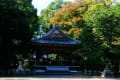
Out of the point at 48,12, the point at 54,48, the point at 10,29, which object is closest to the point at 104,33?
the point at 54,48

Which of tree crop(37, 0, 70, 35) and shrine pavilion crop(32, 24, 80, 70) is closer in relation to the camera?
shrine pavilion crop(32, 24, 80, 70)

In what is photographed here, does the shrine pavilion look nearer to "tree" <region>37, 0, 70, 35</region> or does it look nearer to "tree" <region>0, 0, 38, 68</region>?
"tree" <region>0, 0, 38, 68</region>

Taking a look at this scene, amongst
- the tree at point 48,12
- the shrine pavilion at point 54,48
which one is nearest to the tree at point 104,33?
the shrine pavilion at point 54,48

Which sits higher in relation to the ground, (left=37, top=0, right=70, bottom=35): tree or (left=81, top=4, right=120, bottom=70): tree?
(left=37, top=0, right=70, bottom=35): tree

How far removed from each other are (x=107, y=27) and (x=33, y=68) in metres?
6.03

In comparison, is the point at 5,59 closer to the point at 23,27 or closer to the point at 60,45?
the point at 23,27

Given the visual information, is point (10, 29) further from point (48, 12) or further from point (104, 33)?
point (48, 12)

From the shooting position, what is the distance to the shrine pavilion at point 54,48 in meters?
10.6

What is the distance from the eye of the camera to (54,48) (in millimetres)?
11562

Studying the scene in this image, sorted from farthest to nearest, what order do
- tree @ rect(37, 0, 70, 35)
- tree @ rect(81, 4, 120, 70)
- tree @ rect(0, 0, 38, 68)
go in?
tree @ rect(37, 0, 70, 35), tree @ rect(81, 4, 120, 70), tree @ rect(0, 0, 38, 68)

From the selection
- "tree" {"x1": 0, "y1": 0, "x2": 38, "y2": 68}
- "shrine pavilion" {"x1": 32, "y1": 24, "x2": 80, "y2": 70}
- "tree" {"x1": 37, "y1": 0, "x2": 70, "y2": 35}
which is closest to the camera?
"tree" {"x1": 0, "y1": 0, "x2": 38, "y2": 68}

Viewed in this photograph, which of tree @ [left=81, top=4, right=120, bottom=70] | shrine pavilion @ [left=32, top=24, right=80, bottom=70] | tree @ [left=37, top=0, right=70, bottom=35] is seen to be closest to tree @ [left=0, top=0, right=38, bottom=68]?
shrine pavilion @ [left=32, top=24, right=80, bottom=70]

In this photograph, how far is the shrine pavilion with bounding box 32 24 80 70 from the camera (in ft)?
34.8

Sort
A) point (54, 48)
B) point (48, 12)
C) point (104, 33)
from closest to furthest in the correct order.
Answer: point (104, 33) < point (54, 48) < point (48, 12)
